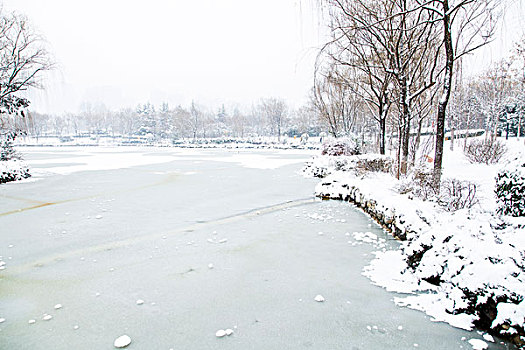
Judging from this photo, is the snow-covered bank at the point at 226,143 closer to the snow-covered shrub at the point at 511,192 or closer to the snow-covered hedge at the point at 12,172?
the snow-covered hedge at the point at 12,172

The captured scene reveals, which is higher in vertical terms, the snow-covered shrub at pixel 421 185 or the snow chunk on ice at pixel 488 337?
the snow-covered shrub at pixel 421 185

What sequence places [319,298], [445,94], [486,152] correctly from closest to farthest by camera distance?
[319,298] → [445,94] → [486,152]

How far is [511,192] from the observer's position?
386cm

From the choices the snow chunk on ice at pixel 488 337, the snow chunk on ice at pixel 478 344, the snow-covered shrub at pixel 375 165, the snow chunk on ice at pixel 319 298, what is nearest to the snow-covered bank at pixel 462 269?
the snow chunk on ice at pixel 488 337

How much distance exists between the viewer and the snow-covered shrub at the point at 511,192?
3.72 meters

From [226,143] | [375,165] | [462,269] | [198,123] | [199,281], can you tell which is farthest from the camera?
[198,123]

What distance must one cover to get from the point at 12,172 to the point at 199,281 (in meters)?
13.3

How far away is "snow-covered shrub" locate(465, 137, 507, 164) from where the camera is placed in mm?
12633

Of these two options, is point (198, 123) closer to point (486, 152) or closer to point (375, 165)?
point (486, 152)

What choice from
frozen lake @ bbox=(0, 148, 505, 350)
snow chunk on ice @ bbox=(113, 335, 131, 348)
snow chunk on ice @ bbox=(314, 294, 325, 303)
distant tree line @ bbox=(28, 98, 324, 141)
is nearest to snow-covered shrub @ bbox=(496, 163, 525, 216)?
frozen lake @ bbox=(0, 148, 505, 350)

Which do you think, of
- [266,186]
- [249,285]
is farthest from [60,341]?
[266,186]

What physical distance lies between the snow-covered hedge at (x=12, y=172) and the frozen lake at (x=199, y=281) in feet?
20.2

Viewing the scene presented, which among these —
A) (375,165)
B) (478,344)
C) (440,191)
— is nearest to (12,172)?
(375,165)

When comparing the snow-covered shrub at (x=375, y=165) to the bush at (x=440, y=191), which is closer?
the bush at (x=440, y=191)
